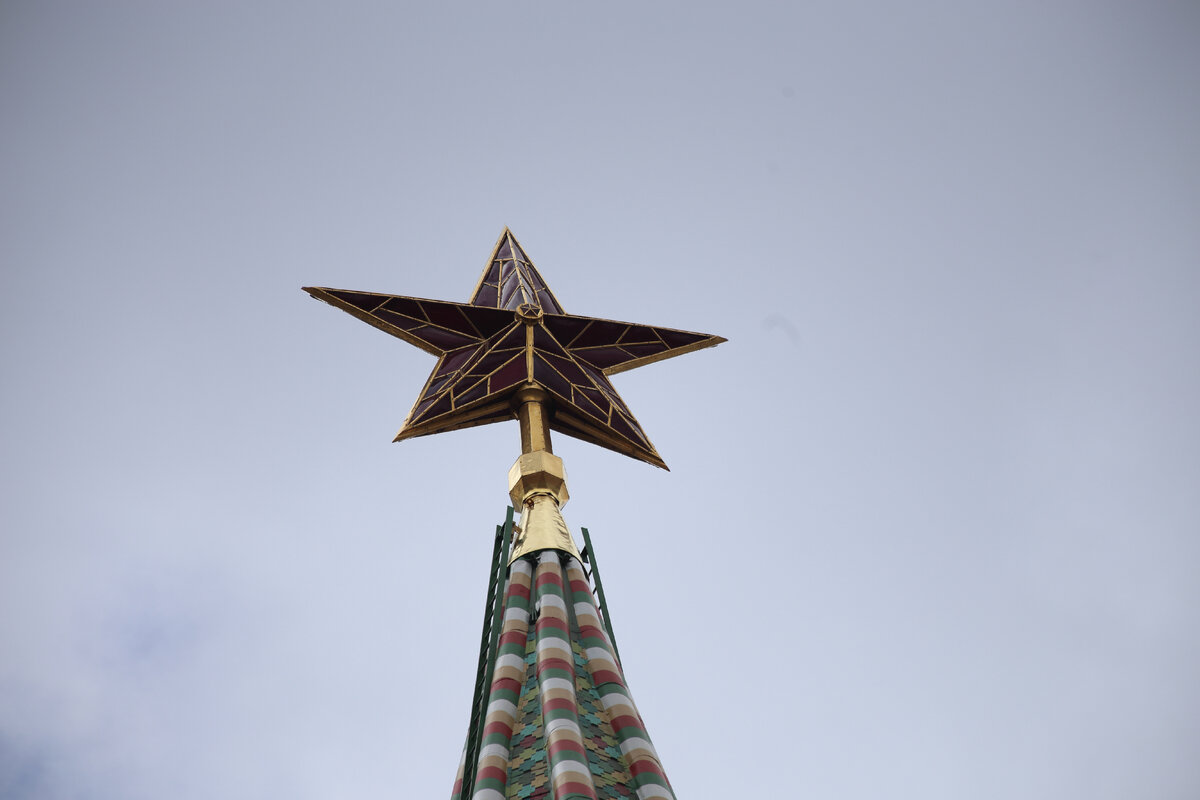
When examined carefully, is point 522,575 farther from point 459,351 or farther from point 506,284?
point 506,284

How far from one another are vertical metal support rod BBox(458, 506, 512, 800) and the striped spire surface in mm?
66

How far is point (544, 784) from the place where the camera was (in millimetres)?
9055

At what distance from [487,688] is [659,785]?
5.69ft

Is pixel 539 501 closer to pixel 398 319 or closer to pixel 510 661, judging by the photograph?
pixel 510 661

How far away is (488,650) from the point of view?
417 inches

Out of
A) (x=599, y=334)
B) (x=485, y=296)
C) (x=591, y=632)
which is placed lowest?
(x=591, y=632)

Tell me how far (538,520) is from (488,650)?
1.82 meters

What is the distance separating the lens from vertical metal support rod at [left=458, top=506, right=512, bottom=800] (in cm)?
955

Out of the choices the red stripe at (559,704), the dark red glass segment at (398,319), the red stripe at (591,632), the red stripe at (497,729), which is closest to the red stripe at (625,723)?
the red stripe at (559,704)

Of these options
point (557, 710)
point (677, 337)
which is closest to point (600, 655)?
point (557, 710)

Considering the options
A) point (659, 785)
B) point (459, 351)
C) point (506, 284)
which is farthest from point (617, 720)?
point (506, 284)

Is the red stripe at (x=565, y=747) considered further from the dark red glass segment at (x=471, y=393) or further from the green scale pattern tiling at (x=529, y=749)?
the dark red glass segment at (x=471, y=393)

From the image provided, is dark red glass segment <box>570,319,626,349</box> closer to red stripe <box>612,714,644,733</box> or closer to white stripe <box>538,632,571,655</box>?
white stripe <box>538,632,571,655</box>

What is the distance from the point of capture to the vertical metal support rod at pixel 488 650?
9.55 meters
